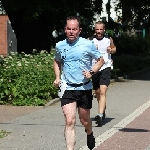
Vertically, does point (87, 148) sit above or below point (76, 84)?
below

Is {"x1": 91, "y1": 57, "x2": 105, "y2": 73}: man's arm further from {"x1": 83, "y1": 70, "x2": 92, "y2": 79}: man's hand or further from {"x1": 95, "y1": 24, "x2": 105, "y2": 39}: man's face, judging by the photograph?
{"x1": 95, "y1": 24, "x2": 105, "y2": 39}: man's face

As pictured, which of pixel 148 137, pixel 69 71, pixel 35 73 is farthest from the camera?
pixel 35 73

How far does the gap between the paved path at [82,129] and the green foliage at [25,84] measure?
50cm

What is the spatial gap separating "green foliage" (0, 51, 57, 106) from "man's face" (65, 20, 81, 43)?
6.67 m

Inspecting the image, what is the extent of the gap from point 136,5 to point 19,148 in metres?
19.1

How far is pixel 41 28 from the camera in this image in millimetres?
22500

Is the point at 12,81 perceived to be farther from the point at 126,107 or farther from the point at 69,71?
the point at 69,71

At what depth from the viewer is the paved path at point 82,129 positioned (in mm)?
8266

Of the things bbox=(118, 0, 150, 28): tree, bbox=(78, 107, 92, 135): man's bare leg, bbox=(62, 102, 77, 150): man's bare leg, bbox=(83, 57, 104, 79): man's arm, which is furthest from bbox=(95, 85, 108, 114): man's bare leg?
bbox=(118, 0, 150, 28): tree

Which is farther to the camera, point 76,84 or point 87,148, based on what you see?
point 87,148

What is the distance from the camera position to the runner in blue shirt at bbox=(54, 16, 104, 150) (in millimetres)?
6879

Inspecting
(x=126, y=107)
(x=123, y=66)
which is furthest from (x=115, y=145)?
(x=123, y=66)

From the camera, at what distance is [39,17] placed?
2103cm

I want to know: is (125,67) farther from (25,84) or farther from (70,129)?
(70,129)
